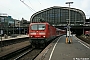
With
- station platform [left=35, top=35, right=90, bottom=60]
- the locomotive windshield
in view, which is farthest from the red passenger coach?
station platform [left=35, top=35, right=90, bottom=60]

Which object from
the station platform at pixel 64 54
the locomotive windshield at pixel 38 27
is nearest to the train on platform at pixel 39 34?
the locomotive windshield at pixel 38 27

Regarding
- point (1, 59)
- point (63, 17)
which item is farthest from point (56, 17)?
point (1, 59)

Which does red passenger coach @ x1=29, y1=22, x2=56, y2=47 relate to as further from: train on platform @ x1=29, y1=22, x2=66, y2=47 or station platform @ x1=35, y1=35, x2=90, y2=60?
station platform @ x1=35, y1=35, x2=90, y2=60

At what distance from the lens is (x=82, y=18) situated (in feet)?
384

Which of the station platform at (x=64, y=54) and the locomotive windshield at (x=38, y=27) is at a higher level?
the locomotive windshield at (x=38, y=27)

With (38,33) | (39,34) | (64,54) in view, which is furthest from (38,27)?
(64,54)

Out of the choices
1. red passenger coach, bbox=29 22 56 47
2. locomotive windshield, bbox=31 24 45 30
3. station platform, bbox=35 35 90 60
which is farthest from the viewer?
locomotive windshield, bbox=31 24 45 30

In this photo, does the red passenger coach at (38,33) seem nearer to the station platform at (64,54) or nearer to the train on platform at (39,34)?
the train on platform at (39,34)

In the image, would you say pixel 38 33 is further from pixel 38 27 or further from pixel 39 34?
pixel 38 27

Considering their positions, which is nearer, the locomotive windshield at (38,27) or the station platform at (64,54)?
the station platform at (64,54)

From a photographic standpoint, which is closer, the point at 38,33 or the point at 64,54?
the point at 64,54

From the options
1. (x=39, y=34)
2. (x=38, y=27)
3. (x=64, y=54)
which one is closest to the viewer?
(x=64, y=54)

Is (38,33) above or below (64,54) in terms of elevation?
above

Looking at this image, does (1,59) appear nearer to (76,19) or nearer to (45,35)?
(45,35)
